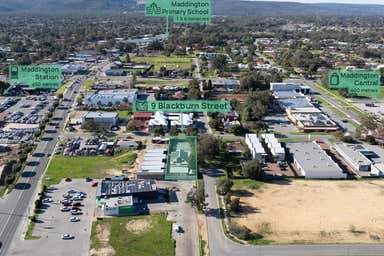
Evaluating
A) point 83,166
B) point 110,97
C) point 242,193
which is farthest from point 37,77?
point 242,193

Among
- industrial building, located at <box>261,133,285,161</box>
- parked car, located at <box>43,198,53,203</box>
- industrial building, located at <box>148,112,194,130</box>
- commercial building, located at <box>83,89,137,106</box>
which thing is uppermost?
commercial building, located at <box>83,89,137,106</box>

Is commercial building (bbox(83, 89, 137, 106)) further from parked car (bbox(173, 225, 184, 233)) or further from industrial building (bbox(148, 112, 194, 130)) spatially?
parked car (bbox(173, 225, 184, 233))

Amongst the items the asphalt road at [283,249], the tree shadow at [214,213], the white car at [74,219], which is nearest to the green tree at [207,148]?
the tree shadow at [214,213]

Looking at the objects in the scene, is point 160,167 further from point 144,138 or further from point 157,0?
point 157,0

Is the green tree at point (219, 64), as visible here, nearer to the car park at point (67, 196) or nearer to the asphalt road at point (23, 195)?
the asphalt road at point (23, 195)

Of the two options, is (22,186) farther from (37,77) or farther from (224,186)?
(37,77)

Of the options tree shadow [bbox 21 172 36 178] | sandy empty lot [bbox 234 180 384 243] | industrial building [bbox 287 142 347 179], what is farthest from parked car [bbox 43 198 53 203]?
industrial building [bbox 287 142 347 179]

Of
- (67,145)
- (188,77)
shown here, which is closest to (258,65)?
(188,77)
